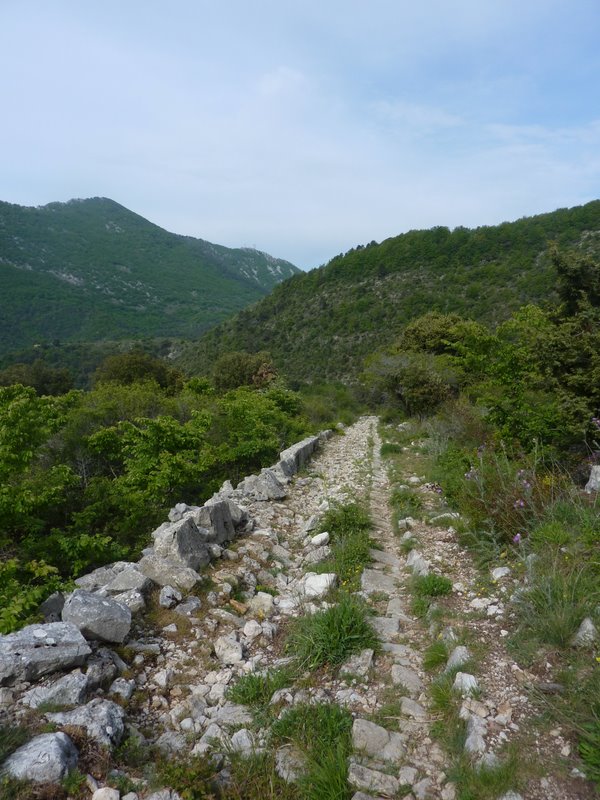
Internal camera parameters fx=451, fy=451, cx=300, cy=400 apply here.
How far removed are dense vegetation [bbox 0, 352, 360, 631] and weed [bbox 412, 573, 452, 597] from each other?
3.68 m

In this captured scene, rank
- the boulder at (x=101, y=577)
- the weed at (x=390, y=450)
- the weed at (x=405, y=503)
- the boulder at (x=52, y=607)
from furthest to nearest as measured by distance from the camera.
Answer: the weed at (x=390, y=450), the weed at (x=405, y=503), the boulder at (x=101, y=577), the boulder at (x=52, y=607)

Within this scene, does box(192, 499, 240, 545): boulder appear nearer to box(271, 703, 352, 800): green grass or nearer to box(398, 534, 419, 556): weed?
box(398, 534, 419, 556): weed

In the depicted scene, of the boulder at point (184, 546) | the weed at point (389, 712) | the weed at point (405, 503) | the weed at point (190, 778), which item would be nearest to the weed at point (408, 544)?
the weed at point (405, 503)

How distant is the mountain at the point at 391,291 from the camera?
52688mm

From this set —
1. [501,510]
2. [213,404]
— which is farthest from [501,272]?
[501,510]

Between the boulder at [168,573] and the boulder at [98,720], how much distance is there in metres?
1.86

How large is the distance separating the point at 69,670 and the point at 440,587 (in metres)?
3.39

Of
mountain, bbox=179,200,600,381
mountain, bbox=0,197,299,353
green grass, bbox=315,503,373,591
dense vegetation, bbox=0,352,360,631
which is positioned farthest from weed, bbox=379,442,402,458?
mountain, bbox=0,197,299,353

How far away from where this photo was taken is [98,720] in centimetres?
285

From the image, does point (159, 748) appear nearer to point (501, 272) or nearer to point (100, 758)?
point (100, 758)

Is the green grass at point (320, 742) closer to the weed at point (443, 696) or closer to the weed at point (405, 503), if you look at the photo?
the weed at point (443, 696)

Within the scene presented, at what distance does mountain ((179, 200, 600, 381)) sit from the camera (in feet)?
173

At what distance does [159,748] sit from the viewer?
2908 millimetres

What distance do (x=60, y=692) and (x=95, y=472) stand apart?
32.2 feet
